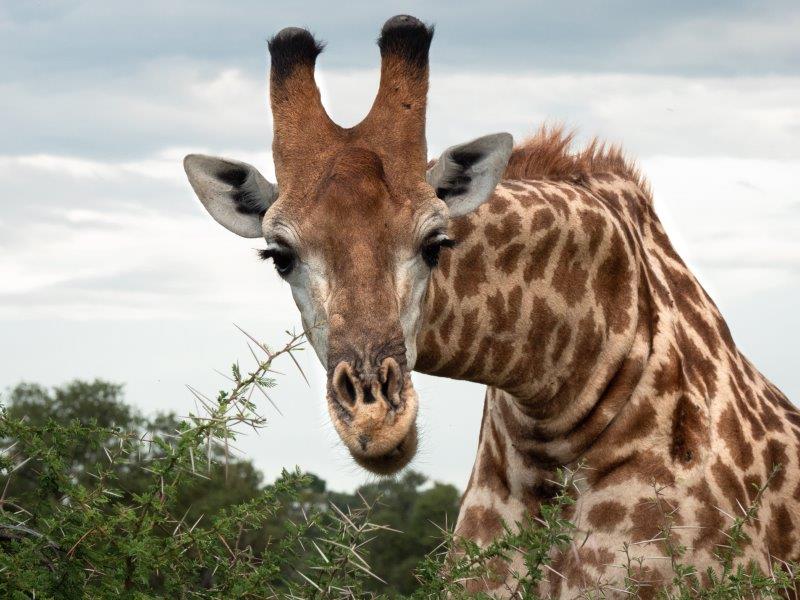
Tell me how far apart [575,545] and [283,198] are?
2.79 m

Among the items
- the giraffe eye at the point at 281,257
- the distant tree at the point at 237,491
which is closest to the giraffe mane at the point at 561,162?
the giraffe eye at the point at 281,257

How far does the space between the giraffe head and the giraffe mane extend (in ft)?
4.00

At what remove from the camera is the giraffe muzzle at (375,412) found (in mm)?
5949

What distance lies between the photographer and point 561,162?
8656 mm

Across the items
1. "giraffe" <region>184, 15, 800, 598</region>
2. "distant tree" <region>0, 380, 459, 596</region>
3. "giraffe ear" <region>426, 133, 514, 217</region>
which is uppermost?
"giraffe ear" <region>426, 133, 514, 217</region>

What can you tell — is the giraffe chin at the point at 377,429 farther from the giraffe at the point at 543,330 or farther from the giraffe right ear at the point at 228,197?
the giraffe right ear at the point at 228,197

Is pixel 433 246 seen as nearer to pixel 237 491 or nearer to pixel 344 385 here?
pixel 344 385

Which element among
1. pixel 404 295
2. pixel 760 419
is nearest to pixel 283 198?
pixel 404 295

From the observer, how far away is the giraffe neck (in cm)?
764

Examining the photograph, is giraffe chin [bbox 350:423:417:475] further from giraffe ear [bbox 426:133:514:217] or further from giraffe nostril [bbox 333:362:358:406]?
giraffe ear [bbox 426:133:514:217]

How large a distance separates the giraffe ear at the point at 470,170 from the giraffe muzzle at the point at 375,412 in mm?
1547

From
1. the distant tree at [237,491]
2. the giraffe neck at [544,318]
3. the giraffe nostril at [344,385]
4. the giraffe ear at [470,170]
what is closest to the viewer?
the giraffe nostril at [344,385]

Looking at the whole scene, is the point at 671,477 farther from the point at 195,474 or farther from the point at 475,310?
the point at 195,474

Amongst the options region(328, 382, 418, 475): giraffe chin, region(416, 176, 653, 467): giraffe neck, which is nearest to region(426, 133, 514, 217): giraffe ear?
region(416, 176, 653, 467): giraffe neck
